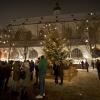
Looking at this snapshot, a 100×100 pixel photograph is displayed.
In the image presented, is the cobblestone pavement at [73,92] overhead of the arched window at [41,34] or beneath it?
beneath

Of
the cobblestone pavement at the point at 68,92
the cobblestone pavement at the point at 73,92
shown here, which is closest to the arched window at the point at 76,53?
the cobblestone pavement at the point at 73,92

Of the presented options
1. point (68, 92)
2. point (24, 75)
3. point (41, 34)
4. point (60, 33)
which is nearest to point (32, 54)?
point (41, 34)

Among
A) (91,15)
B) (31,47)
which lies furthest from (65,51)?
(91,15)

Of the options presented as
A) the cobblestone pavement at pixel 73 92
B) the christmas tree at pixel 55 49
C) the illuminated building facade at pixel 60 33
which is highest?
the illuminated building facade at pixel 60 33

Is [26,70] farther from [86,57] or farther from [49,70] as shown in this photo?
[86,57]

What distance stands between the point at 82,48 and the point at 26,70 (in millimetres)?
32167

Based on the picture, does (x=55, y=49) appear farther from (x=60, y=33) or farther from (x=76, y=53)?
(x=60, y=33)

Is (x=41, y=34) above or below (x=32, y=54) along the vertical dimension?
above

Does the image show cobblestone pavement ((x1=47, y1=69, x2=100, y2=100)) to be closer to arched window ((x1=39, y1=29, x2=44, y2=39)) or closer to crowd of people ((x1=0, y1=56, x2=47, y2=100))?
crowd of people ((x1=0, y1=56, x2=47, y2=100))

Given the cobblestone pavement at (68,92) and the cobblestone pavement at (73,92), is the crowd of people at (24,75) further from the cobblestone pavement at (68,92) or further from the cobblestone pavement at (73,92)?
the cobblestone pavement at (73,92)

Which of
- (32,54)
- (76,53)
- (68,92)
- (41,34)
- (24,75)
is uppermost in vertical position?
(41,34)

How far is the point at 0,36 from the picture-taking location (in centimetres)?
4975

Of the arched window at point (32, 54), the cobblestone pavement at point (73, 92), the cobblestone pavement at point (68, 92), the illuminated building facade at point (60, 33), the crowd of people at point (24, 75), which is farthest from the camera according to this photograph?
the arched window at point (32, 54)

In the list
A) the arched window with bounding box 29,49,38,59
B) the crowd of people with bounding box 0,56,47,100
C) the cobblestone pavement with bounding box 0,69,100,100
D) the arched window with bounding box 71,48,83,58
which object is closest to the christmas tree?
the cobblestone pavement with bounding box 0,69,100,100
